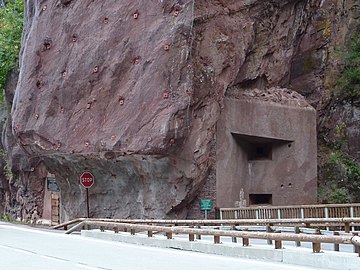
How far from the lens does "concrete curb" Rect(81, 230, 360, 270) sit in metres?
9.80

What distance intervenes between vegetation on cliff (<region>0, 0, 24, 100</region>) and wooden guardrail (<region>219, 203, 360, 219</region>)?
58.1ft

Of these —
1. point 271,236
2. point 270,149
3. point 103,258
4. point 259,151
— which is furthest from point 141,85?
point 271,236

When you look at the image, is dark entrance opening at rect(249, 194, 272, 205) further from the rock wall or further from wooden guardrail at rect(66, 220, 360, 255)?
wooden guardrail at rect(66, 220, 360, 255)

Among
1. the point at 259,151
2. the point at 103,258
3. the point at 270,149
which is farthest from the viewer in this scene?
the point at 259,151

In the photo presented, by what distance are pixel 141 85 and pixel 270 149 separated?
280 inches

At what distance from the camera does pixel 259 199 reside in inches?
1022

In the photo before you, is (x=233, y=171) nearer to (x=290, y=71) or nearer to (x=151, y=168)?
(x=151, y=168)

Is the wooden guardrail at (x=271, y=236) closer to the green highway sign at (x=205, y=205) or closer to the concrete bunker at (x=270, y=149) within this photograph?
the green highway sign at (x=205, y=205)

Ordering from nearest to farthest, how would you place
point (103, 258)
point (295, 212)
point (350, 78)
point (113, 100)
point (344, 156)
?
point (103, 258) < point (295, 212) < point (113, 100) < point (344, 156) < point (350, 78)

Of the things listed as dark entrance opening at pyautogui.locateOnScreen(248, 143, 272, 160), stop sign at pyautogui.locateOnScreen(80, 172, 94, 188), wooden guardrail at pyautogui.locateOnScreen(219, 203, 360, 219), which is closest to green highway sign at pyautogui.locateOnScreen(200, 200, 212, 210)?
wooden guardrail at pyautogui.locateOnScreen(219, 203, 360, 219)

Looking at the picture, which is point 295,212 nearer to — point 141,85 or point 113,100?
point 141,85

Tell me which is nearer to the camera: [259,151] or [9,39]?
[259,151]

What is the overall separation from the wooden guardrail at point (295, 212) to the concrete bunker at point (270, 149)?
1.23 meters

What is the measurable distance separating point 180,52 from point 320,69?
10360 millimetres
